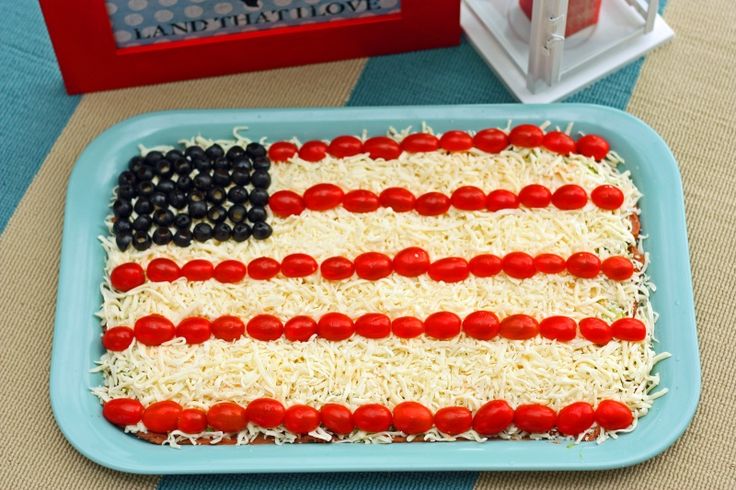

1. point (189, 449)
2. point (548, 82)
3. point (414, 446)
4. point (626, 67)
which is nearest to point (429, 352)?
point (414, 446)

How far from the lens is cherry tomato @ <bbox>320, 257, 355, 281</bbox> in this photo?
1938 mm

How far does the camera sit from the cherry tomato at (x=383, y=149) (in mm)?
2066

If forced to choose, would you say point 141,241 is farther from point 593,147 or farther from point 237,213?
point 593,147

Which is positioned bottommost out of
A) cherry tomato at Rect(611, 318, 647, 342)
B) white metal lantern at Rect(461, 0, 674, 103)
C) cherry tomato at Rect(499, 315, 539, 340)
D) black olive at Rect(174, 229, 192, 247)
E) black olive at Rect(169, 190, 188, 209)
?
cherry tomato at Rect(611, 318, 647, 342)

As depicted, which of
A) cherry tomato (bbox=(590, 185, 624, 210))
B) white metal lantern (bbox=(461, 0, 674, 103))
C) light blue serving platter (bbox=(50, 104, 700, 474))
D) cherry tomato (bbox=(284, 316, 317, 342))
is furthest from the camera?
white metal lantern (bbox=(461, 0, 674, 103))

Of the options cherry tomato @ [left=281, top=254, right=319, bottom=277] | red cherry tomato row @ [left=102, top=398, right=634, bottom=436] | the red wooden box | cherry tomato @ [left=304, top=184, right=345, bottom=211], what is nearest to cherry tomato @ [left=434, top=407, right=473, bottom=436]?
red cherry tomato row @ [left=102, top=398, right=634, bottom=436]

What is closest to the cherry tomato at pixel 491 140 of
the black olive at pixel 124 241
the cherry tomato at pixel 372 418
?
the cherry tomato at pixel 372 418

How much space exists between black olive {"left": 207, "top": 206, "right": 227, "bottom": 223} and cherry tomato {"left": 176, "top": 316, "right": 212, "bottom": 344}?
21cm

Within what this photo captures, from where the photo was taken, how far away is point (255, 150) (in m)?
2.08

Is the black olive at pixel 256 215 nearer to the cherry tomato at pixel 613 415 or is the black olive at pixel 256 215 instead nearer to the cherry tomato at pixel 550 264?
the cherry tomato at pixel 550 264

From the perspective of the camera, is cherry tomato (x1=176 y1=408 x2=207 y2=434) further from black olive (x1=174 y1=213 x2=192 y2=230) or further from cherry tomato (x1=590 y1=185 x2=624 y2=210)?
cherry tomato (x1=590 y1=185 x2=624 y2=210)

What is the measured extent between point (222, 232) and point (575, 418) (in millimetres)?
683

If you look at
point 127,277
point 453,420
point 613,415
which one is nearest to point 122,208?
point 127,277

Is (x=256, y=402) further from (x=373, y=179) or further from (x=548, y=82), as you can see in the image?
(x=548, y=82)
